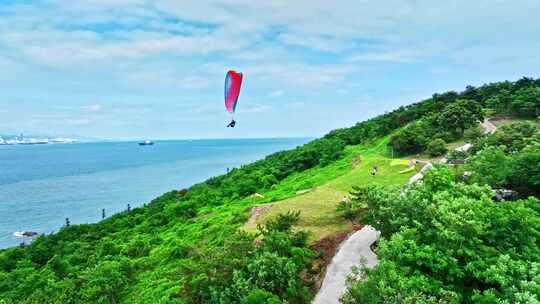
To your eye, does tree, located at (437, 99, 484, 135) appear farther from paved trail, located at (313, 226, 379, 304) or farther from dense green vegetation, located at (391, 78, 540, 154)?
paved trail, located at (313, 226, 379, 304)

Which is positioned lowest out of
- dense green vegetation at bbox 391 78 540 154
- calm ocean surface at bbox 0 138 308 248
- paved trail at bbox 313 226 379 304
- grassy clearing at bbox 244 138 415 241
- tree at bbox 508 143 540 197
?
calm ocean surface at bbox 0 138 308 248

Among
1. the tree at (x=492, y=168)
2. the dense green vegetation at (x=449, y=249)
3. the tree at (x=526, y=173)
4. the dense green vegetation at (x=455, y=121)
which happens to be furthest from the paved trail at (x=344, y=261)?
the dense green vegetation at (x=455, y=121)

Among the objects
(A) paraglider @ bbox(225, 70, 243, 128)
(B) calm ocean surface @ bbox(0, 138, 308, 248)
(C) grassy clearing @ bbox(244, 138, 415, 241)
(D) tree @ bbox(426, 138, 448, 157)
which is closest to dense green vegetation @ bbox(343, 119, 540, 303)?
(C) grassy clearing @ bbox(244, 138, 415, 241)

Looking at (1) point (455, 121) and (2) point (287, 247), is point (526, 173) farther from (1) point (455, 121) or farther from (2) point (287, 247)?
(1) point (455, 121)

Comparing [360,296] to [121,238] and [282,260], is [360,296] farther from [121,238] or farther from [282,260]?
[121,238]

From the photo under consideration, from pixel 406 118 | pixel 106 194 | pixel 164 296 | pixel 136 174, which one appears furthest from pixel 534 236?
pixel 136 174

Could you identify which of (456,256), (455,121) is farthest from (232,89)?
(455,121)
